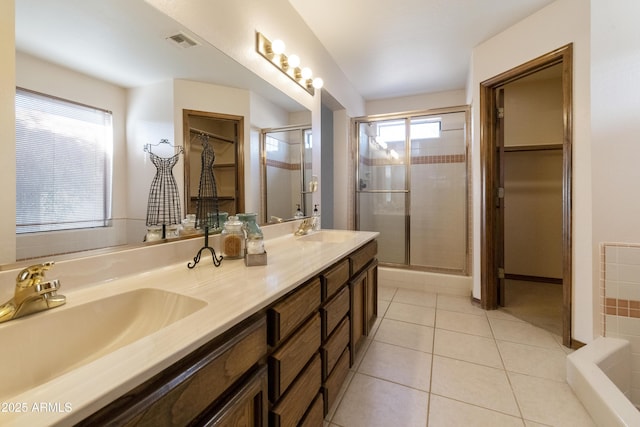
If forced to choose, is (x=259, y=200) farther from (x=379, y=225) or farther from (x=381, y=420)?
(x=379, y=225)

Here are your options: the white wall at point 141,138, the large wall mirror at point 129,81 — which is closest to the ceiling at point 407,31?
the large wall mirror at point 129,81

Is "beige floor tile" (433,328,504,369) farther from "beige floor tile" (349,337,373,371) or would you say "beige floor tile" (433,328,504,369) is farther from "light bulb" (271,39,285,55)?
"light bulb" (271,39,285,55)

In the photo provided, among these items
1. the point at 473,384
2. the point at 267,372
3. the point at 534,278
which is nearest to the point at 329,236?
the point at 473,384

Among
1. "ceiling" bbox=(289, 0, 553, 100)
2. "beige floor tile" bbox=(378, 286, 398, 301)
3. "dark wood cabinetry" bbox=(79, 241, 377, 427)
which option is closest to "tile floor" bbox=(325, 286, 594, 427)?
"dark wood cabinetry" bbox=(79, 241, 377, 427)

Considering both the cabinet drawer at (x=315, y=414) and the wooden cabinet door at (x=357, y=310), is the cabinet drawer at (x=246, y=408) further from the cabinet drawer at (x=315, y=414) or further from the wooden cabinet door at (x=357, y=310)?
the wooden cabinet door at (x=357, y=310)

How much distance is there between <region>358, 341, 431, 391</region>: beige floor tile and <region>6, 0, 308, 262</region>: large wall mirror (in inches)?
49.8

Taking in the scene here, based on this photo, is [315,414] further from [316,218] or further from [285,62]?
[285,62]

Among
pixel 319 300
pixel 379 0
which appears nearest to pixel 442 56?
pixel 379 0

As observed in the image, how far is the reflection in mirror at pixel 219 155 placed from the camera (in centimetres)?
119

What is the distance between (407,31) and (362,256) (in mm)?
1934

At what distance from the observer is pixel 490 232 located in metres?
2.41

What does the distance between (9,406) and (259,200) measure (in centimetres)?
135

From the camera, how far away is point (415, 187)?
11.3 ft

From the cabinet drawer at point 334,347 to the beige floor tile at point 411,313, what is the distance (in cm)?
107
